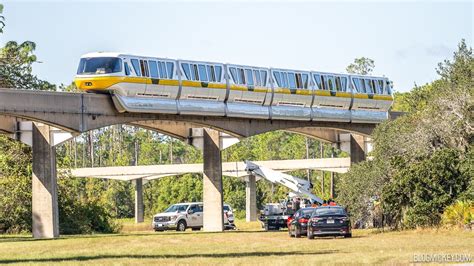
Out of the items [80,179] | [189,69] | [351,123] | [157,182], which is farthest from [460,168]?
[157,182]

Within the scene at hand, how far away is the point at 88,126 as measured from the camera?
5219cm

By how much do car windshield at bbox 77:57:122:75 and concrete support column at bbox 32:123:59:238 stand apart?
3207mm

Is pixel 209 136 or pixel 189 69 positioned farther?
pixel 209 136

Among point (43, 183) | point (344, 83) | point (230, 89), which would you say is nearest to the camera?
point (43, 183)

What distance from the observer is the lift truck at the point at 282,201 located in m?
60.4

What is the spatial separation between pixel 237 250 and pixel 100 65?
17.8 meters

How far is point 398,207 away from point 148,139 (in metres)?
95.8

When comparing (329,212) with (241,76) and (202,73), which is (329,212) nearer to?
(202,73)

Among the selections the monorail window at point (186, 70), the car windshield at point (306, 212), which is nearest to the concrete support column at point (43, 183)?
the monorail window at point (186, 70)

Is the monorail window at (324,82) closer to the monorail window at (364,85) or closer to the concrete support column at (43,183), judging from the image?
the monorail window at (364,85)

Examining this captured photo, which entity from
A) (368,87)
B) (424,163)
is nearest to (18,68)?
(368,87)

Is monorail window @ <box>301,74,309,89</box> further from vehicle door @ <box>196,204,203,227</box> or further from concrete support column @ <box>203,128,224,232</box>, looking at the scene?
vehicle door @ <box>196,204,203,227</box>

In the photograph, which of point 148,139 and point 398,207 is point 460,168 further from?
point 148,139

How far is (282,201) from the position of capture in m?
67.1
